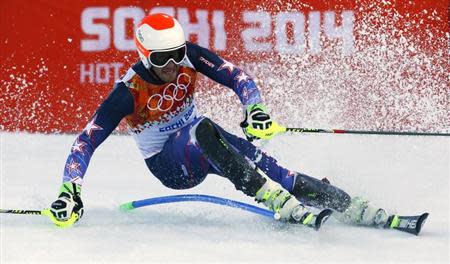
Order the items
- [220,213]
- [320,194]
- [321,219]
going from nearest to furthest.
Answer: [321,219] → [320,194] → [220,213]

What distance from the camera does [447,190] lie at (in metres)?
4.91

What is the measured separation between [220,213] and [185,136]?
495mm

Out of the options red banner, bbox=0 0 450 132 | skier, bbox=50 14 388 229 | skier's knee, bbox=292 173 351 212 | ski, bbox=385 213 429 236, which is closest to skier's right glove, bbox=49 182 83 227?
skier, bbox=50 14 388 229

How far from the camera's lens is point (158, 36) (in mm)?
3811

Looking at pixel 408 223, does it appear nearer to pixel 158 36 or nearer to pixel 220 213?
pixel 220 213

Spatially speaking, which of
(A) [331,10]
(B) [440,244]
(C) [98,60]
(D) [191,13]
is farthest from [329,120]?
(B) [440,244]

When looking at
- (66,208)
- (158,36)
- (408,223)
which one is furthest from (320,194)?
(66,208)

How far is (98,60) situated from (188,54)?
295 cm

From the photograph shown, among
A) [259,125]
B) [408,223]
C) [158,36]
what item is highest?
[158,36]

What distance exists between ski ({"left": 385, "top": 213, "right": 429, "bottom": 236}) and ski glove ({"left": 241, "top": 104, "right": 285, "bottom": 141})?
0.60 m

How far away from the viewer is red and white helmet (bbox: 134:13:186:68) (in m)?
3.80

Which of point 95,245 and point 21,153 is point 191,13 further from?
point 95,245

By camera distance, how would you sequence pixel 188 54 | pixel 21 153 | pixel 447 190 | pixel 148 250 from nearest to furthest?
pixel 148 250 < pixel 188 54 < pixel 447 190 < pixel 21 153

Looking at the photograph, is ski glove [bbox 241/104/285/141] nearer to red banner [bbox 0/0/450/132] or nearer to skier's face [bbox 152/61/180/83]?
skier's face [bbox 152/61/180/83]
